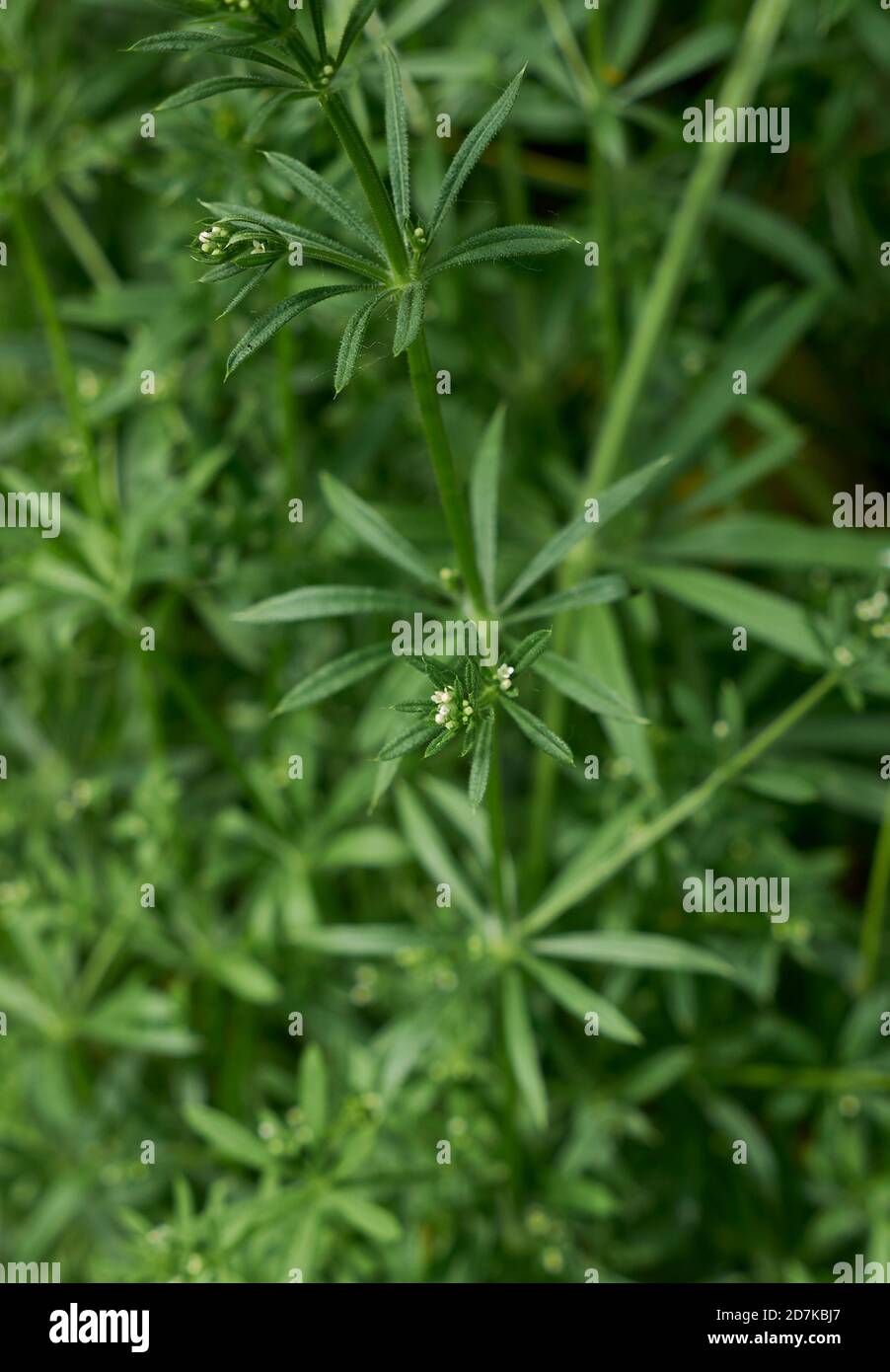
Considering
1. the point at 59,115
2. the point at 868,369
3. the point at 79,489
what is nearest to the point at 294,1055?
the point at 79,489

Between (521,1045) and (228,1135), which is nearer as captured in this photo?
(521,1045)

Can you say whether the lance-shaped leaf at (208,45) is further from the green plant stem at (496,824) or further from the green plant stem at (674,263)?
the green plant stem at (674,263)

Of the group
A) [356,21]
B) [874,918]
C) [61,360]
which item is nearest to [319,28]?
[356,21]

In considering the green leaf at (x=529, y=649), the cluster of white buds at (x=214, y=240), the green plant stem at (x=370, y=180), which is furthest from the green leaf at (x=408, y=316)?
the green leaf at (x=529, y=649)

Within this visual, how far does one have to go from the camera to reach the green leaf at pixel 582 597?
5.82 ft

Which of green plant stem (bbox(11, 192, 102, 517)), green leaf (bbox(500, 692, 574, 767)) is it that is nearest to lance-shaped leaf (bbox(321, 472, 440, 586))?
green leaf (bbox(500, 692, 574, 767))

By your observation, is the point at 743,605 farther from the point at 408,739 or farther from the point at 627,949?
the point at 408,739

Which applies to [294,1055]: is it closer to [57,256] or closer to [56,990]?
[56,990]

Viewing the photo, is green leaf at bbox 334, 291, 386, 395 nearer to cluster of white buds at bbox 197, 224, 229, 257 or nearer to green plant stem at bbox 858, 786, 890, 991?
cluster of white buds at bbox 197, 224, 229, 257

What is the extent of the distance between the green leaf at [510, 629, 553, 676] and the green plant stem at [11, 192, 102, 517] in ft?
3.47

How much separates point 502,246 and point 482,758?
0.61 m

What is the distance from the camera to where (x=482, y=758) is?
1551mm

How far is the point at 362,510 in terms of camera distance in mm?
1975

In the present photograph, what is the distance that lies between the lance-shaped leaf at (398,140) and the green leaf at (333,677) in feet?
2.06
